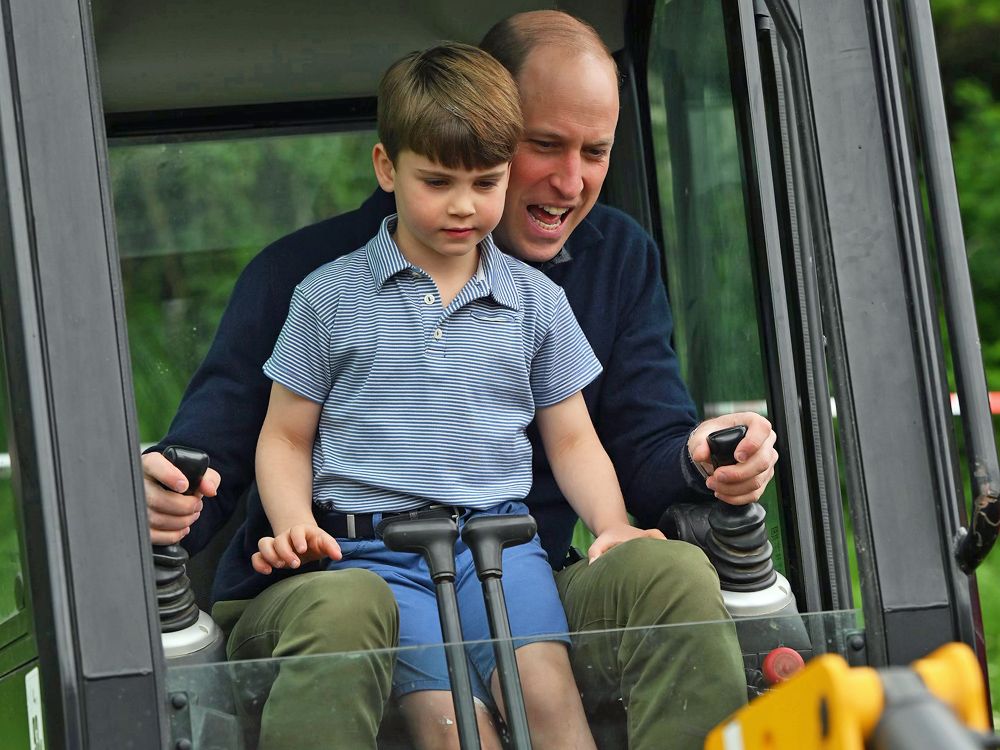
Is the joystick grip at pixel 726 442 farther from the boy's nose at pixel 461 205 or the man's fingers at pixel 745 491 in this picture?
the boy's nose at pixel 461 205

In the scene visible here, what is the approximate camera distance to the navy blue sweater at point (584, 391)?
89.1 inches

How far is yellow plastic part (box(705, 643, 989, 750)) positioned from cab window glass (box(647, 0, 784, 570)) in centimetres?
101

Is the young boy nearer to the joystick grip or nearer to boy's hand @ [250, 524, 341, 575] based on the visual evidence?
boy's hand @ [250, 524, 341, 575]

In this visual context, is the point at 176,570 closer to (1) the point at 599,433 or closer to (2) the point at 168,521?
(2) the point at 168,521

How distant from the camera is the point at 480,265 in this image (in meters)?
2.21

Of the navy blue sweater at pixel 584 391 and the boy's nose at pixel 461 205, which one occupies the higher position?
the boy's nose at pixel 461 205

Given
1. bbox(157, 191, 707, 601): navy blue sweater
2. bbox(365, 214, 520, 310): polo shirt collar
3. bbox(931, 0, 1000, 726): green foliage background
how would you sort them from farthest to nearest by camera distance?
bbox(931, 0, 1000, 726): green foliage background, bbox(157, 191, 707, 601): navy blue sweater, bbox(365, 214, 520, 310): polo shirt collar

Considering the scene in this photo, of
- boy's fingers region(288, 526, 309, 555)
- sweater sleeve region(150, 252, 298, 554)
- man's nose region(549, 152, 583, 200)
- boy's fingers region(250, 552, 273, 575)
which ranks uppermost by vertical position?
man's nose region(549, 152, 583, 200)

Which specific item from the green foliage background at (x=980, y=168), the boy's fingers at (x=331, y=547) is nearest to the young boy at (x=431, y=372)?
the boy's fingers at (x=331, y=547)

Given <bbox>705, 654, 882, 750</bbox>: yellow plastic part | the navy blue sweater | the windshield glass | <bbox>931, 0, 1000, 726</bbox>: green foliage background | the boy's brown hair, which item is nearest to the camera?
<bbox>705, 654, 882, 750</bbox>: yellow plastic part

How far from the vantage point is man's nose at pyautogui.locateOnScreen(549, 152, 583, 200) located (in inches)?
93.3

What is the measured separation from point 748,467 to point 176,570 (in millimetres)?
757

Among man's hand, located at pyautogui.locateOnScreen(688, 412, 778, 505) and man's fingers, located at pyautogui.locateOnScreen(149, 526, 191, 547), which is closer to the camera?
man's fingers, located at pyautogui.locateOnScreen(149, 526, 191, 547)

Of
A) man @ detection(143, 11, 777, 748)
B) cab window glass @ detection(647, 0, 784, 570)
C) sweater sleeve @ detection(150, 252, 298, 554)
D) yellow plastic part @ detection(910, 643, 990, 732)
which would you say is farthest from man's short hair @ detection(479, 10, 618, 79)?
yellow plastic part @ detection(910, 643, 990, 732)
